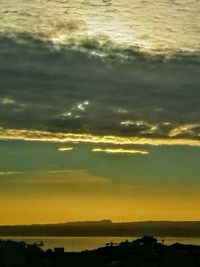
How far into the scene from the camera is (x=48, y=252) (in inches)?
1459

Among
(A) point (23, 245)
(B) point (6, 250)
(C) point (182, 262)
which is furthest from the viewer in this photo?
(A) point (23, 245)

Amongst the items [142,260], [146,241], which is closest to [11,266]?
[142,260]

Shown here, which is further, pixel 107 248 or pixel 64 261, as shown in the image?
pixel 107 248

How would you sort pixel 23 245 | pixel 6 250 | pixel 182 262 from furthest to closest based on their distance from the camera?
pixel 23 245
pixel 6 250
pixel 182 262

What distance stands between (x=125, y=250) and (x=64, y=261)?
395 centimetres

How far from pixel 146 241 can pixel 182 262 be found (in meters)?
6.01

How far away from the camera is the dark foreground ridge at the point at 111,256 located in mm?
31500

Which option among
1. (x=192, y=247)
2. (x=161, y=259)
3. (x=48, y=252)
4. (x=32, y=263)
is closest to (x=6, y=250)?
(x=32, y=263)

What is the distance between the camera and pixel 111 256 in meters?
35.5

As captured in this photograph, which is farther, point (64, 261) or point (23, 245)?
point (23, 245)

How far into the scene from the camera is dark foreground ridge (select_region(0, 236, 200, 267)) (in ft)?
103

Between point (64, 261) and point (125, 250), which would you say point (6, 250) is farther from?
point (125, 250)

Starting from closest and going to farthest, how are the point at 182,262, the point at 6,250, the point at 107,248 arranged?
1. the point at 182,262
2. the point at 6,250
3. the point at 107,248

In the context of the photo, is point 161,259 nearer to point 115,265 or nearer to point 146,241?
point 115,265
